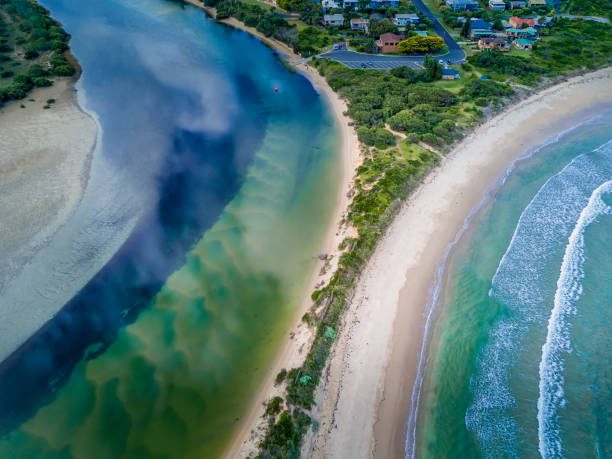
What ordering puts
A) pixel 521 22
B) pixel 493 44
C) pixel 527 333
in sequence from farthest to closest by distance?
pixel 521 22
pixel 493 44
pixel 527 333

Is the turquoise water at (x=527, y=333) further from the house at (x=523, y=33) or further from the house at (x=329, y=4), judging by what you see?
the house at (x=329, y=4)

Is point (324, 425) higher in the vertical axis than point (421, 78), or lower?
lower

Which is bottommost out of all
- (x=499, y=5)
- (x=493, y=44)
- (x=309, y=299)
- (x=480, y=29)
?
(x=309, y=299)

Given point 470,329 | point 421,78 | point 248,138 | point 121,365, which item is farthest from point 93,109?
point 470,329

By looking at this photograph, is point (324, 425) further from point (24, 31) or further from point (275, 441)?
point (24, 31)

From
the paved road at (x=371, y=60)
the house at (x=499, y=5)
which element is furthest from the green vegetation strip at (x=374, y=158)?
the house at (x=499, y=5)

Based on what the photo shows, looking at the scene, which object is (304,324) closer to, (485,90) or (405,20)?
(485,90)

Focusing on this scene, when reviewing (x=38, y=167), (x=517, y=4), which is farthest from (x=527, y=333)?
(x=517, y=4)
